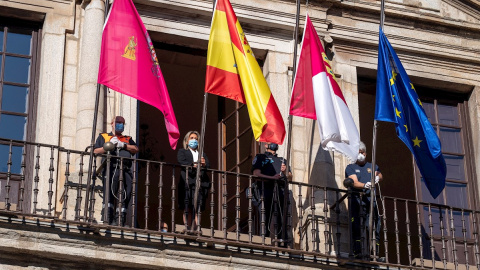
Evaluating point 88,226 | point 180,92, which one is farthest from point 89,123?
point 180,92

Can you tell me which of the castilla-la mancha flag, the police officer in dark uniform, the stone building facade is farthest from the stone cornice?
the castilla-la mancha flag

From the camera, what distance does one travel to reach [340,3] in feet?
52.6

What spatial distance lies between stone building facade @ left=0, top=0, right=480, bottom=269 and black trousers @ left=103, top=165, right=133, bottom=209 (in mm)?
403

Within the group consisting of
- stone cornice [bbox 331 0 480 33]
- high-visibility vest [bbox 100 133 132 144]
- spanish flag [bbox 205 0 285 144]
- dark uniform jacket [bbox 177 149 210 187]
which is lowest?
dark uniform jacket [bbox 177 149 210 187]

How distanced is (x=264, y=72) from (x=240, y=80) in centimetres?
177

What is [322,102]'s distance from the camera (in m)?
14.1

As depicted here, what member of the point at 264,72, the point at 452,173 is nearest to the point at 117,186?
the point at 264,72

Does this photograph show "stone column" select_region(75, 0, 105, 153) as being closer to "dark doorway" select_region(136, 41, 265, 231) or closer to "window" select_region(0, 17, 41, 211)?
"window" select_region(0, 17, 41, 211)

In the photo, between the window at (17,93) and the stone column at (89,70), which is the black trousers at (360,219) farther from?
the window at (17,93)

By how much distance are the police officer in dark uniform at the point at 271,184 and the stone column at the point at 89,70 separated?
171 cm

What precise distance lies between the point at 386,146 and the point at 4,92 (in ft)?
23.4

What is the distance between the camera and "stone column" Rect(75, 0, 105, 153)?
14117 mm

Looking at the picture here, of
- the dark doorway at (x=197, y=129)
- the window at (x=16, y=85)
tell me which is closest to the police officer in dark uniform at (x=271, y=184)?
the dark doorway at (x=197, y=129)

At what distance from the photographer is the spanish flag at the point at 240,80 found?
13.7 m
